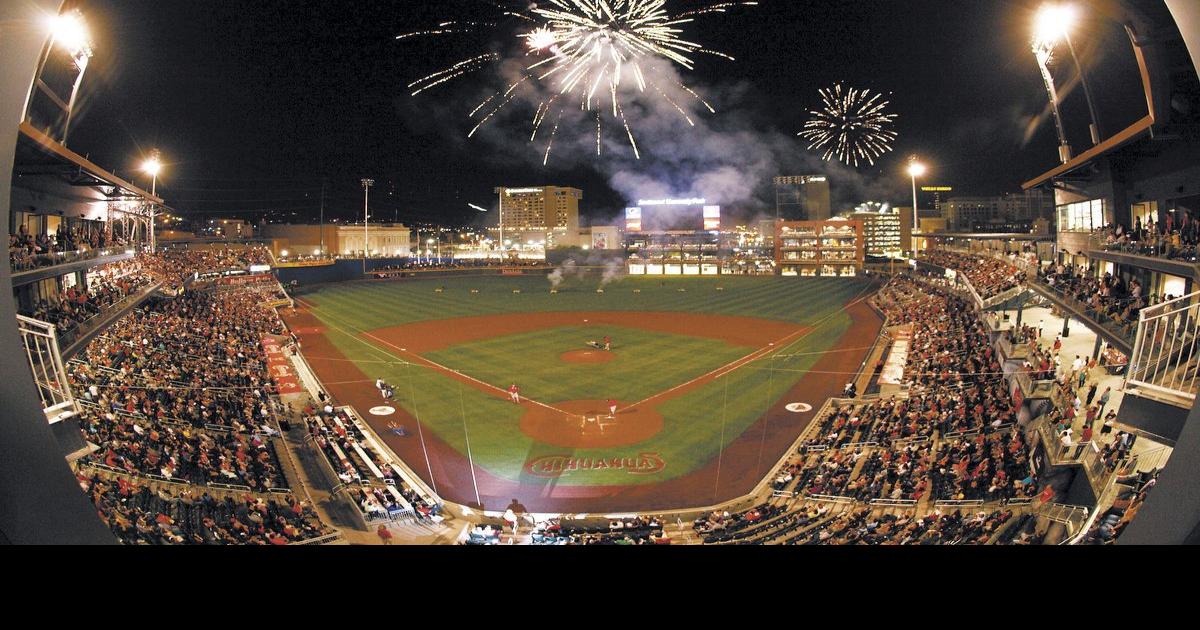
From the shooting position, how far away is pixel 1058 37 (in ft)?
56.2

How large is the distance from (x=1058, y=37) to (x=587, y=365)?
56.6ft

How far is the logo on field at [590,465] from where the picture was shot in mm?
14258

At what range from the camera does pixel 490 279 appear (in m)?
66.8

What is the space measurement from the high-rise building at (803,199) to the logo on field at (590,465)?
85.8m

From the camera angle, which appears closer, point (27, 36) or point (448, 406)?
point (27, 36)

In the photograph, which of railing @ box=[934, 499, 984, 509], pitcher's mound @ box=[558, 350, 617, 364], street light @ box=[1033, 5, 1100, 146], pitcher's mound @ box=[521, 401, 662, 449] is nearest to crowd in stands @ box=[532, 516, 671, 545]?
railing @ box=[934, 499, 984, 509]

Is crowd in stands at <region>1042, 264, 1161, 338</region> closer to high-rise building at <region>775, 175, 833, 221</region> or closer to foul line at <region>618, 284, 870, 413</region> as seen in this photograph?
A: foul line at <region>618, 284, 870, 413</region>

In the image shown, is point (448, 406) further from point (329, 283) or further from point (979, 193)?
point (979, 193)

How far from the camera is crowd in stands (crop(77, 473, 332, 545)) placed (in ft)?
27.3

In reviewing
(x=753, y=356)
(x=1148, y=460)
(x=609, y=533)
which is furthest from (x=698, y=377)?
(x=1148, y=460)

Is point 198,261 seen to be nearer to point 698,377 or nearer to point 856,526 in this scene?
point 698,377

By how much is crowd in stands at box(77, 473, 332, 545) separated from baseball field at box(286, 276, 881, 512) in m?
3.16
